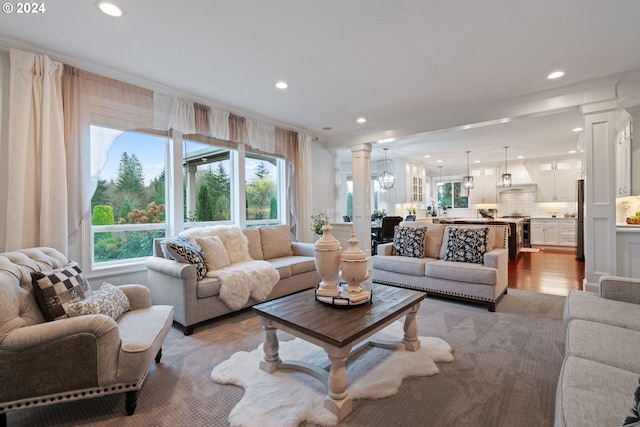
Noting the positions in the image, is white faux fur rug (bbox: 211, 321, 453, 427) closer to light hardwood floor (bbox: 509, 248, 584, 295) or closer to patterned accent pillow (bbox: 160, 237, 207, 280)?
patterned accent pillow (bbox: 160, 237, 207, 280)

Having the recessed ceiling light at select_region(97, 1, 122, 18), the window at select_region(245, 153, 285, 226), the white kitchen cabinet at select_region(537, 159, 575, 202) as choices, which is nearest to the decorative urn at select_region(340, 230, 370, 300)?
the recessed ceiling light at select_region(97, 1, 122, 18)

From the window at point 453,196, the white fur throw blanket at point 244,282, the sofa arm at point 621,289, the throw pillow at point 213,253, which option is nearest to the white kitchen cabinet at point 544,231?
the window at point 453,196

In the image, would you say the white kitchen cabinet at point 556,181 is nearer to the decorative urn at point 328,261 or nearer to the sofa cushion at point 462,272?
the sofa cushion at point 462,272

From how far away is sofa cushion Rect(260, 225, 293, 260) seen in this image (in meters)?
4.22

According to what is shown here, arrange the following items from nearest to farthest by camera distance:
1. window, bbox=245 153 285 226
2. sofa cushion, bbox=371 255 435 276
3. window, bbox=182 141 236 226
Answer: sofa cushion, bbox=371 255 435 276, window, bbox=182 141 236 226, window, bbox=245 153 285 226

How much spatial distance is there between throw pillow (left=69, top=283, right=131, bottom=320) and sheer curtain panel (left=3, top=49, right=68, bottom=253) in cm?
116

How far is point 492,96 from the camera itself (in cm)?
403

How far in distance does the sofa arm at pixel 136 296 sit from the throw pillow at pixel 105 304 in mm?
36

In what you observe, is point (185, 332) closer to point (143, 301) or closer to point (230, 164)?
point (143, 301)

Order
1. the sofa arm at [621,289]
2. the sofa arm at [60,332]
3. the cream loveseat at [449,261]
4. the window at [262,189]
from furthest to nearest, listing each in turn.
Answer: the window at [262,189], the cream loveseat at [449,261], the sofa arm at [621,289], the sofa arm at [60,332]

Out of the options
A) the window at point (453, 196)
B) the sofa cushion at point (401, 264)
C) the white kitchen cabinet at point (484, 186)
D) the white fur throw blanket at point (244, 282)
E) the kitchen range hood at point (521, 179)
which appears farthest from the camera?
the window at point (453, 196)

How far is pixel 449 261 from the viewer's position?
12.5ft

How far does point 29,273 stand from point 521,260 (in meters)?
7.73

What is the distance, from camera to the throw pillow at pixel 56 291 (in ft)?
5.78
